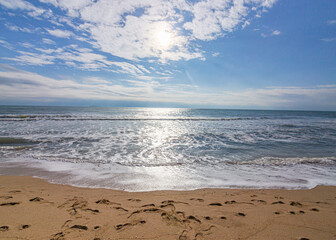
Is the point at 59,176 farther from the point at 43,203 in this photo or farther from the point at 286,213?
the point at 286,213

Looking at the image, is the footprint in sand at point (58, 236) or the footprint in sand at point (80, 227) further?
the footprint in sand at point (80, 227)

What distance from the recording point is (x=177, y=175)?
20.0 ft

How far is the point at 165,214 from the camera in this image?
3.53m

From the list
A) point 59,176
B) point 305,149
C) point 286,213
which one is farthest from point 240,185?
point 305,149

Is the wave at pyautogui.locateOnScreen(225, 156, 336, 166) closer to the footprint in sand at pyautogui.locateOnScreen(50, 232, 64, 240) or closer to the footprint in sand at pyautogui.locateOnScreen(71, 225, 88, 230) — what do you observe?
the footprint in sand at pyautogui.locateOnScreen(71, 225, 88, 230)

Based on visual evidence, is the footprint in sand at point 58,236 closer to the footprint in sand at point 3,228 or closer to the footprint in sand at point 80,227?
the footprint in sand at point 80,227

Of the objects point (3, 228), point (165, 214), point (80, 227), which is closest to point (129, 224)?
point (165, 214)

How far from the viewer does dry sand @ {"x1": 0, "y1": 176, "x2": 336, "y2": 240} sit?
2.94 meters

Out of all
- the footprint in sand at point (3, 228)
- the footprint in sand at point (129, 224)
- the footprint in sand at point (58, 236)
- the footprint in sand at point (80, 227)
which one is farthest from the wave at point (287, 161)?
the footprint in sand at point (3, 228)

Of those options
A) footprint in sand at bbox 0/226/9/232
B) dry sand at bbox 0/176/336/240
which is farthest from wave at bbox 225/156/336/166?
footprint in sand at bbox 0/226/9/232

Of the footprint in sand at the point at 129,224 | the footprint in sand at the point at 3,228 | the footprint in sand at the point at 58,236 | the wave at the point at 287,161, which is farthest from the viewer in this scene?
the wave at the point at 287,161

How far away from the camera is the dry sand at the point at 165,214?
2.94m

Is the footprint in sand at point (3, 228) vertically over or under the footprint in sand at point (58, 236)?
under

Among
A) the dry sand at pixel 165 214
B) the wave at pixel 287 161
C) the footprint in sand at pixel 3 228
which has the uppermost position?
the footprint in sand at pixel 3 228
